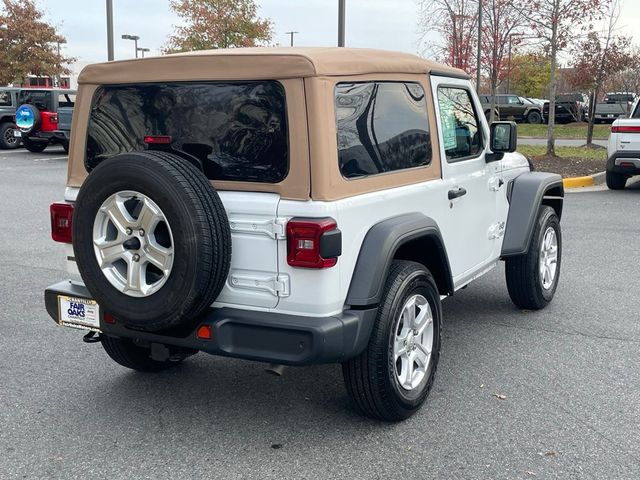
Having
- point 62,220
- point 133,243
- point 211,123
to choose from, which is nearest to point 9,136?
point 62,220

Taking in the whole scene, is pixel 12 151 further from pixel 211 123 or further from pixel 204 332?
pixel 204 332

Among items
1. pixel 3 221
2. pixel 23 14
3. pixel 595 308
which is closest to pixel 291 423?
pixel 595 308

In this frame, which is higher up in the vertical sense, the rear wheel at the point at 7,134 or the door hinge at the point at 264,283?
the rear wheel at the point at 7,134

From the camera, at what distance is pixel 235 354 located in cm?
342

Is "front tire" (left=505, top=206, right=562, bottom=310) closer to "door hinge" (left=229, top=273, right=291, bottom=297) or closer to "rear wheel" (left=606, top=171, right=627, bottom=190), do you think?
"door hinge" (left=229, top=273, right=291, bottom=297)

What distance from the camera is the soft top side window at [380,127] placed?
139 inches

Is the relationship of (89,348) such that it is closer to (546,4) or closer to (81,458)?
(81,458)

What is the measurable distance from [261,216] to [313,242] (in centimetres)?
29

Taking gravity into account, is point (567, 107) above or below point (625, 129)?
above

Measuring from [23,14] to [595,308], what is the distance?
131 ft

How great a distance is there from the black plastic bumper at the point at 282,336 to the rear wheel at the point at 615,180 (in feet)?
35.0

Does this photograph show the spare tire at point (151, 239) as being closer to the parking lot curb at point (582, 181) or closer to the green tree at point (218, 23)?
the parking lot curb at point (582, 181)

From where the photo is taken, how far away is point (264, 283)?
3.43 m

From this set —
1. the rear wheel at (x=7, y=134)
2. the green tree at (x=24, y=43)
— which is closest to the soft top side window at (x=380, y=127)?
the rear wheel at (x=7, y=134)
